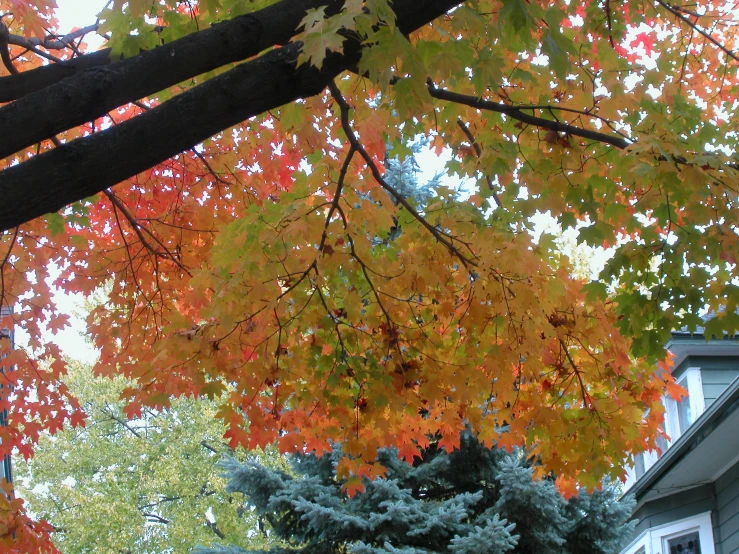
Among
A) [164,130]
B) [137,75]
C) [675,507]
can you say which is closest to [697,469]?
[675,507]

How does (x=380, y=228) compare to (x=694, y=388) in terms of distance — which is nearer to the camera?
(x=380, y=228)

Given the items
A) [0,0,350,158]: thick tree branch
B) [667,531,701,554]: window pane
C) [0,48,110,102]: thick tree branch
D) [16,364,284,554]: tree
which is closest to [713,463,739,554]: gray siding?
[667,531,701,554]: window pane

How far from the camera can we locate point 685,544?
10.2 meters

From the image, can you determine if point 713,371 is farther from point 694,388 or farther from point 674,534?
point 674,534

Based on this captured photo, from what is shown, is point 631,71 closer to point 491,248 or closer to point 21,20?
point 491,248

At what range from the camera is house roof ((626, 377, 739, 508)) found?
7.75 meters

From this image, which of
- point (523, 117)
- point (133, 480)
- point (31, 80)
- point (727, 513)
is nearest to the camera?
point (31, 80)

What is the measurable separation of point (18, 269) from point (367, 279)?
11.3 ft

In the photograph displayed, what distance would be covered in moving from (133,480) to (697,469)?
17319mm

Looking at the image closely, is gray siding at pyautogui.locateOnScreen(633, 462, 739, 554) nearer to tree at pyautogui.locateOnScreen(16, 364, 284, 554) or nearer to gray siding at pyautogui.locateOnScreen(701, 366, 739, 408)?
gray siding at pyautogui.locateOnScreen(701, 366, 739, 408)

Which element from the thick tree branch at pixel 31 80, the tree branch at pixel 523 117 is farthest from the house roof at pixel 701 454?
the thick tree branch at pixel 31 80

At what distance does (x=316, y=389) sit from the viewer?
19.9ft

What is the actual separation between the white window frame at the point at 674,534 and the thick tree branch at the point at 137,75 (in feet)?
27.5

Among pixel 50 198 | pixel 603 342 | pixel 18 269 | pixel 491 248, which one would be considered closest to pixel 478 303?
pixel 491 248
